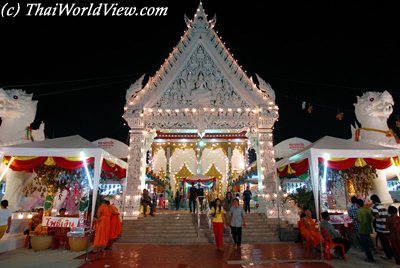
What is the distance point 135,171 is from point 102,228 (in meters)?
3.64

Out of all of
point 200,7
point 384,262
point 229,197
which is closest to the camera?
point 384,262

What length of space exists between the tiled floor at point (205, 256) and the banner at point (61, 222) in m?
1.15

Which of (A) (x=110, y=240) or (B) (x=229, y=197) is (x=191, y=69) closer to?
(B) (x=229, y=197)

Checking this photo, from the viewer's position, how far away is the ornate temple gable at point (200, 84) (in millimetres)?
10906

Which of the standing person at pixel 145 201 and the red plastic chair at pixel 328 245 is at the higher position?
the standing person at pixel 145 201

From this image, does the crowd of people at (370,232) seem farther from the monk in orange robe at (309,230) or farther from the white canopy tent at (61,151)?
the white canopy tent at (61,151)

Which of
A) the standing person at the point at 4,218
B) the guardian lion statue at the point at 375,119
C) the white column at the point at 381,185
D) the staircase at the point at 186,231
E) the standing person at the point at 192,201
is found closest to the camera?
the standing person at the point at 4,218

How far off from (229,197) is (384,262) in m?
4.48

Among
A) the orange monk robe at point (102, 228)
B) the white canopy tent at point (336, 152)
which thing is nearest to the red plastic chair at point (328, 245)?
the white canopy tent at point (336, 152)

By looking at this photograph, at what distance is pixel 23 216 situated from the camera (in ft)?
27.2

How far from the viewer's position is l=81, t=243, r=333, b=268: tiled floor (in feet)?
18.0

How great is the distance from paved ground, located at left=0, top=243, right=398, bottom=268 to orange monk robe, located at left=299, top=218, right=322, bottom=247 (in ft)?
1.07

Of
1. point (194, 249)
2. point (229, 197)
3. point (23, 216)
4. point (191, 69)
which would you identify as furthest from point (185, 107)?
point (23, 216)

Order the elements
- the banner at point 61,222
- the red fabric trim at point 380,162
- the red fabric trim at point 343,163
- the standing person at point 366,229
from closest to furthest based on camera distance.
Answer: the standing person at point 366,229 < the banner at point 61,222 < the red fabric trim at point 343,163 < the red fabric trim at point 380,162
